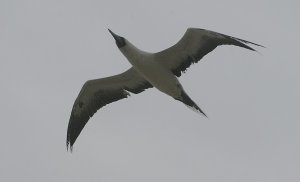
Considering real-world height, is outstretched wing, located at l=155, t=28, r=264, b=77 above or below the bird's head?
below

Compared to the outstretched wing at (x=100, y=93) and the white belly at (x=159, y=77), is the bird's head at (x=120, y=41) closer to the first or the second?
the white belly at (x=159, y=77)

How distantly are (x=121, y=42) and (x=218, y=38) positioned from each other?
2.34 m

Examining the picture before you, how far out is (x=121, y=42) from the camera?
55.9 feet

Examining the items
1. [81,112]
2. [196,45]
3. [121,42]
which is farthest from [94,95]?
[196,45]

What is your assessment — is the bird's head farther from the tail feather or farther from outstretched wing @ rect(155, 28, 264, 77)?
the tail feather

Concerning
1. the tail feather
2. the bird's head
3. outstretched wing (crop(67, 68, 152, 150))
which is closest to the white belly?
the tail feather

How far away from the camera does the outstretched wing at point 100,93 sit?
18.0 metres

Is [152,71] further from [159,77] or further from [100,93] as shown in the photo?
[100,93]

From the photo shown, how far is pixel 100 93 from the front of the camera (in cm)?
1844

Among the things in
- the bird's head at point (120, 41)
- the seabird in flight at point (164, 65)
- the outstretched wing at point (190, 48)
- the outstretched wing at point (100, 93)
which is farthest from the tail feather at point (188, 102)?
the bird's head at point (120, 41)

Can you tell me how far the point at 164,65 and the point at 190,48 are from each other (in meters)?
0.75

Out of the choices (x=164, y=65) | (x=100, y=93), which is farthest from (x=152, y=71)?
(x=100, y=93)

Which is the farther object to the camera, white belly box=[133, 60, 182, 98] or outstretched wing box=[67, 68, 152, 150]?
outstretched wing box=[67, 68, 152, 150]

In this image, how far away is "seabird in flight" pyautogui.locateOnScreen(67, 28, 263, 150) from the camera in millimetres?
16422
